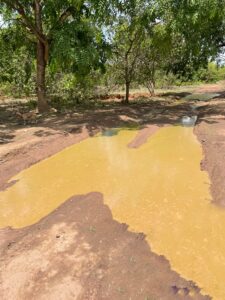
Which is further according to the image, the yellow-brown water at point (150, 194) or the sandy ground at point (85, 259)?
the yellow-brown water at point (150, 194)

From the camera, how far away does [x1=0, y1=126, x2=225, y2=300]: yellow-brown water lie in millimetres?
4677

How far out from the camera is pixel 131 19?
16.0 m

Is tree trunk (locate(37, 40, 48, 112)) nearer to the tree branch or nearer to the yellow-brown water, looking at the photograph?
the tree branch

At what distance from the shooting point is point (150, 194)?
669 cm

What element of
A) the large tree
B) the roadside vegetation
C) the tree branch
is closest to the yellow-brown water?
the large tree

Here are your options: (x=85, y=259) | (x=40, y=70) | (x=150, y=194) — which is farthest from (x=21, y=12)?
(x=85, y=259)

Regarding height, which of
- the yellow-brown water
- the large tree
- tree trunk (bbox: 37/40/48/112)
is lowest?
the yellow-brown water

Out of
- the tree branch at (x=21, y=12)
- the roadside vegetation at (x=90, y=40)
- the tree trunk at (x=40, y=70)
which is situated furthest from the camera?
the tree trunk at (x=40, y=70)

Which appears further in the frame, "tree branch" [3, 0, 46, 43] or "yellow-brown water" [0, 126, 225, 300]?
"tree branch" [3, 0, 46, 43]

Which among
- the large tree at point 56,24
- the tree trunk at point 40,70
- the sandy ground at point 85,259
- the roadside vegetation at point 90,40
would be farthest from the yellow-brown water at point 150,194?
the tree trunk at point 40,70

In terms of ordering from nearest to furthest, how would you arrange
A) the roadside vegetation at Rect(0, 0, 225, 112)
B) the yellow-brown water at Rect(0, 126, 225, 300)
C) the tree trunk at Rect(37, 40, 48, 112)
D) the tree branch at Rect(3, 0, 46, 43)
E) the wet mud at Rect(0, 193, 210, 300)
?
the wet mud at Rect(0, 193, 210, 300) → the yellow-brown water at Rect(0, 126, 225, 300) → the roadside vegetation at Rect(0, 0, 225, 112) → the tree branch at Rect(3, 0, 46, 43) → the tree trunk at Rect(37, 40, 48, 112)

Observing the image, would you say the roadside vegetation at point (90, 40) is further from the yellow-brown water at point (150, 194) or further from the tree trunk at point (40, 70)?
the yellow-brown water at point (150, 194)

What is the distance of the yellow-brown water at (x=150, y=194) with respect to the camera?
4.68 meters

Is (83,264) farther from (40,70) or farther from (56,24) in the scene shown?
(40,70)
